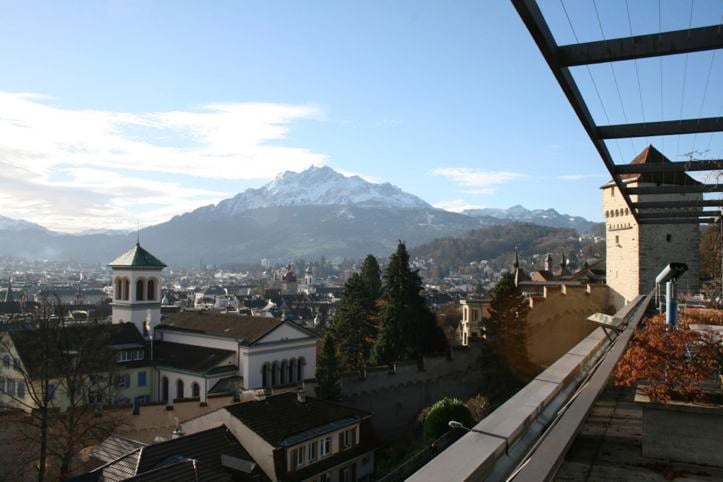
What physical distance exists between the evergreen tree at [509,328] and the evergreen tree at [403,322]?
421cm

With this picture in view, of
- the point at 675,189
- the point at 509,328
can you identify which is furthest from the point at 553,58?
the point at 509,328

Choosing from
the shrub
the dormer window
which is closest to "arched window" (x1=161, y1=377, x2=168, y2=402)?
the dormer window

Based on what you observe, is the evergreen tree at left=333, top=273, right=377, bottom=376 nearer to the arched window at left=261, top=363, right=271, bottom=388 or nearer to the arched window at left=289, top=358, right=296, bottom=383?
the arched window at left=289, top=358, right=296, bottom=383

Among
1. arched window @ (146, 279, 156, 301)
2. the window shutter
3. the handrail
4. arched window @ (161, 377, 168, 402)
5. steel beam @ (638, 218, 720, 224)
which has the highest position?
steel beam @ (638, 218, 720, 224)

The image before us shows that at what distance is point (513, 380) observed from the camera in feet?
91.1

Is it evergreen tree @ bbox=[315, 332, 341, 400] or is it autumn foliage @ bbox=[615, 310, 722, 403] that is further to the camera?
evergreen tree @ bbox=[315, 332, 341, 400]

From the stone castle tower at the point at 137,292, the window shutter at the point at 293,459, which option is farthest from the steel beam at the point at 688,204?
the stone castle tower at the point at 137,292

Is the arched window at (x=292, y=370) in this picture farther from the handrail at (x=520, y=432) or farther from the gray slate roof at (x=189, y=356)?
the handrail at (x=520, y=432)

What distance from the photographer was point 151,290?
40000 millimetres

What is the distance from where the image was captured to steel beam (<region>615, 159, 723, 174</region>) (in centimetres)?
1216

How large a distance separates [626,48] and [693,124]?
4.01m

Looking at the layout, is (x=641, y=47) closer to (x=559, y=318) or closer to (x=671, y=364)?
(x=671, y=364)

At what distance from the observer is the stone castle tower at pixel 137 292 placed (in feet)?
127

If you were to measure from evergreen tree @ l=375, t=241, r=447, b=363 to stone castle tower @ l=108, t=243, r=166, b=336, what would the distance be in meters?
16.3
